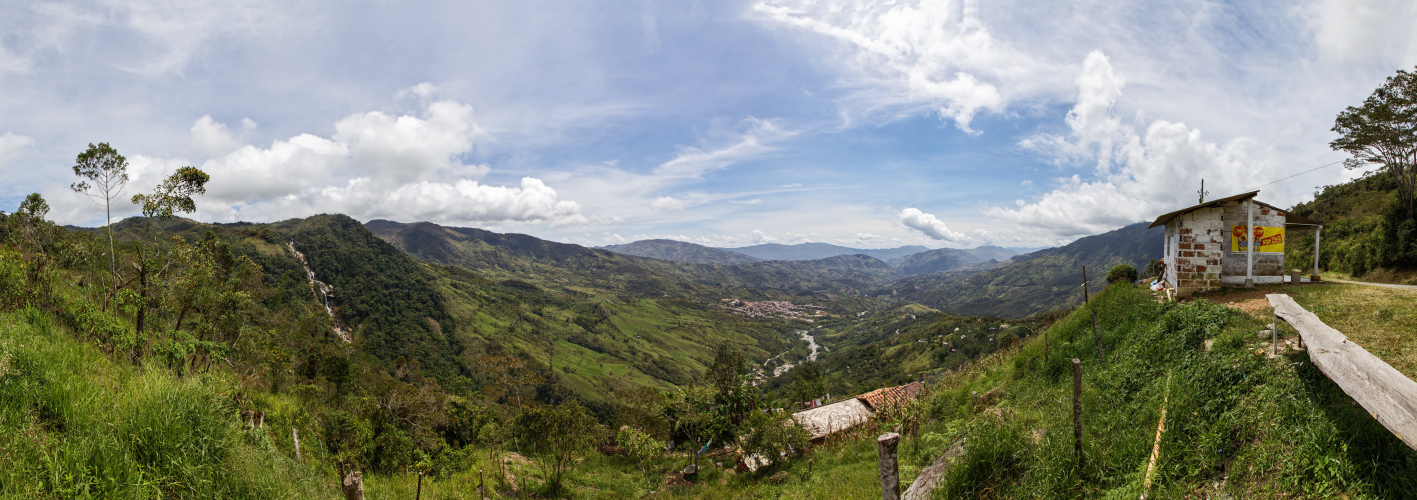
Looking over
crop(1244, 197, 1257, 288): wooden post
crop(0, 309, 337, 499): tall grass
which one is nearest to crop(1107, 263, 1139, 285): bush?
crop(1244, 197, 1257, 288): wooden post

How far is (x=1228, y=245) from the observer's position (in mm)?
15422

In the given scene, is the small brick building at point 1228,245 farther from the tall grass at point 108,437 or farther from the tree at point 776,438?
the tall grass at point 108,437

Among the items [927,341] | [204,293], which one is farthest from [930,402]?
[927,341]

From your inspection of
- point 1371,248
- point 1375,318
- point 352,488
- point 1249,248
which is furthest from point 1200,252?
point 352,488

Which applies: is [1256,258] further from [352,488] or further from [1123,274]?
[352,488]

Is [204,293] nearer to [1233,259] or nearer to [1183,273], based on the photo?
[1183,273]

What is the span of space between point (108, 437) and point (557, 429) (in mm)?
13681

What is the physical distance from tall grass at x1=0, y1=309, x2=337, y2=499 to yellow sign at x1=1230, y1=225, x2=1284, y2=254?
981 inches

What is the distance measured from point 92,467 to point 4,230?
672 inches

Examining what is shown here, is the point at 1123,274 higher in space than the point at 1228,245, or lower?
lower

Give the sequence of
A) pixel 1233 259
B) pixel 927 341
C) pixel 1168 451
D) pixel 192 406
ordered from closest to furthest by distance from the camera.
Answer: pixel 192 406 < pixel 1168 451 < pixel 1233 259 < pixel 927 341

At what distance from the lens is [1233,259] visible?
1519 cm

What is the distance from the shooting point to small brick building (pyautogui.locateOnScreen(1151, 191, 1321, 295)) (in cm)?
1405

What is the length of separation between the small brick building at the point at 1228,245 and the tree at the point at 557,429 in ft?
67.5
